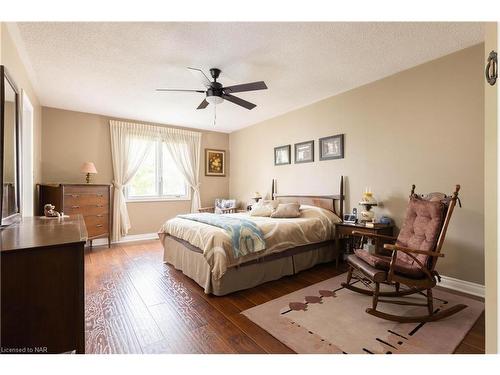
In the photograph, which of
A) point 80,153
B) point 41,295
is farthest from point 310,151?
point 80,153

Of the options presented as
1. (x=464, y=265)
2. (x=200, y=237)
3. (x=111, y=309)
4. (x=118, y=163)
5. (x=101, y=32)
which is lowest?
(x=111, y=309)

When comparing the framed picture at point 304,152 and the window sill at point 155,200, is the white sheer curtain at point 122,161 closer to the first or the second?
the window sill at point 155,200

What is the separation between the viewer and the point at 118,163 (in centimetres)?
486

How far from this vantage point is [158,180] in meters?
5.47

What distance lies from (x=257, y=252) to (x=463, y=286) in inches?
88.2

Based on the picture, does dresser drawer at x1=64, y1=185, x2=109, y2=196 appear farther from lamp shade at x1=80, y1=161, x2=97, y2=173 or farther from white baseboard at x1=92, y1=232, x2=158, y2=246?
white baseboard at x1=92, y1=232, x2=158, y2=246

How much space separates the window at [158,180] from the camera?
5234 millimetres

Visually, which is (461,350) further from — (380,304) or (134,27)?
(134,27)

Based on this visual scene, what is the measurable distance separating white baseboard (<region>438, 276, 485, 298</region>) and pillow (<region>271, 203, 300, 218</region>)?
1.89m

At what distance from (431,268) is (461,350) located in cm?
64

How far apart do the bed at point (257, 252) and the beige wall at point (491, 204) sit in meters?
1.91

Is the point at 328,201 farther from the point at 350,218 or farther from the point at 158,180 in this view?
the point at 158,180

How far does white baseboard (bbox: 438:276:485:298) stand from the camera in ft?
8.16
